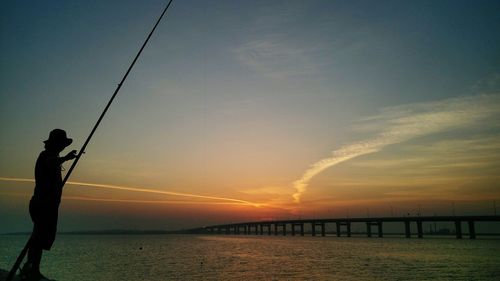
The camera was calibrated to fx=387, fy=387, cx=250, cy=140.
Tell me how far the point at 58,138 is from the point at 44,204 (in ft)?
3.48

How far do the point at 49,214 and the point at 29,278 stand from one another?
1097mm

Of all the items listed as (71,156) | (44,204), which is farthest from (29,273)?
(71,156)

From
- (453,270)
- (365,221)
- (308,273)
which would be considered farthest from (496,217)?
(308,273)

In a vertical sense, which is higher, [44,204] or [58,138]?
[58,138]

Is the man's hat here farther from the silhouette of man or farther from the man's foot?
the man's foot

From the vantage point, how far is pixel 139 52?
8211 millimetres

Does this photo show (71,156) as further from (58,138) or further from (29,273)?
(29,273)

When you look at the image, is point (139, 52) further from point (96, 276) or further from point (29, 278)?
point (96, 276)

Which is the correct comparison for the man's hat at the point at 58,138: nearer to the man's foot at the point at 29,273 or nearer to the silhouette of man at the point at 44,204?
the silhouette of man at the point at 44,204

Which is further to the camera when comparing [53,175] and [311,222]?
[311,222]

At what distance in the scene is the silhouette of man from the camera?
5.78m

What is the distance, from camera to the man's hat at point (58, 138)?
6.16 metres

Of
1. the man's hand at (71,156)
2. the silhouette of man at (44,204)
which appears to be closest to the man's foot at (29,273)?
the silhouette of man at (44,204)

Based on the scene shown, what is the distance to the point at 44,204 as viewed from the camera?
19.2 ft
